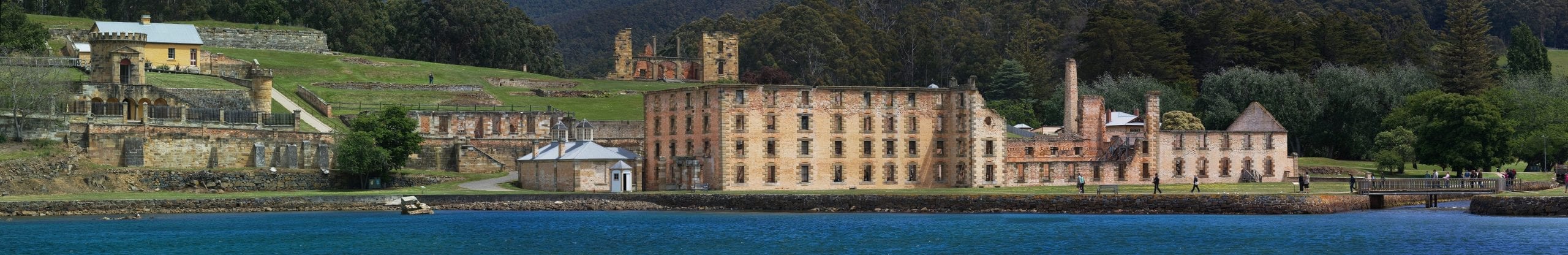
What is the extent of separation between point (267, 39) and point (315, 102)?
3206cm

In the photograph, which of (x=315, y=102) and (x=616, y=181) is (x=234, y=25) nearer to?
(x=315, y=102)

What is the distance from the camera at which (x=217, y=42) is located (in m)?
129

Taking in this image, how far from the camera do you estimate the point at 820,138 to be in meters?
82.5

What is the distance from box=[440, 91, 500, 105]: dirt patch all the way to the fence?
93cm

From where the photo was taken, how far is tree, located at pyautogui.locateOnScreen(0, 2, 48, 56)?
10306 cm

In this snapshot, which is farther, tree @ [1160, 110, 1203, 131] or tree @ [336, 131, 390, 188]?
tree @ [1160, 110, 1203, 131]

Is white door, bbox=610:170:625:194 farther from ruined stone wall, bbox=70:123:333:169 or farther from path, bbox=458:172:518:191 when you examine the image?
ruined stone wall, bbox=70:123:333:169

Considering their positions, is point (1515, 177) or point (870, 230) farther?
point (1515, 177)

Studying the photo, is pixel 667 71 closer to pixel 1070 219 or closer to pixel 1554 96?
pixel 1554 96

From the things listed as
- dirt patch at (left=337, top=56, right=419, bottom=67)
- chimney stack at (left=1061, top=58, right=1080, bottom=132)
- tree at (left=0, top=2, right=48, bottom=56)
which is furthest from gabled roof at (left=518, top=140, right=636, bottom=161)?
dirt patch at (left=337, top=56, right=419, bottom=67)

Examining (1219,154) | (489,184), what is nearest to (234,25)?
(489,184)

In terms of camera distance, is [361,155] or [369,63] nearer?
[361,155]

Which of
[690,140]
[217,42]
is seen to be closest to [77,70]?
[217,42]

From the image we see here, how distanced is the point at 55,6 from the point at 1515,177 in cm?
10461
